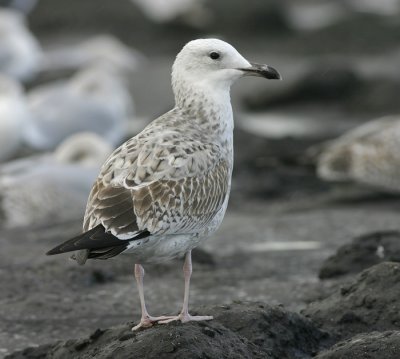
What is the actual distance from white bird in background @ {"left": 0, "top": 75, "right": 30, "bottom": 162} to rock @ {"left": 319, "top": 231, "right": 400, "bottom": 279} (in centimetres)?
749

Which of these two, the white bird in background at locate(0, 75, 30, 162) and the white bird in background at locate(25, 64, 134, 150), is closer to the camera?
the white bird in background at locate(0, 75, 30, 162)

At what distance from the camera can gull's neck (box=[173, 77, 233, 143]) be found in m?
6.27

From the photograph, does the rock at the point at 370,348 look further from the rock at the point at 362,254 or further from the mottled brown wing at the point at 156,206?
the rock at the point at 362,254

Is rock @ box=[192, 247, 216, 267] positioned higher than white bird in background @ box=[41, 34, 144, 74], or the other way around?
white bird in background @ box=[41, 34, 144, 74]

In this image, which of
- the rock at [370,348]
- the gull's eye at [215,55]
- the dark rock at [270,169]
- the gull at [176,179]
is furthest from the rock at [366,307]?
the dark rock at [270,169]

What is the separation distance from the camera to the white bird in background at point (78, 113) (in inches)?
627

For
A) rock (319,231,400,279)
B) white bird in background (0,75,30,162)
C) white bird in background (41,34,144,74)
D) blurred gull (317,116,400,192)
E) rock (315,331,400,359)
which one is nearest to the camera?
rock (315,331,400,359)

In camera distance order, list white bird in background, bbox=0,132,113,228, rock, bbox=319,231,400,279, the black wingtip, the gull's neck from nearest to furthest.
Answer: the black wingtip
the gull's neck
rock, bbox=319,231,400,279
white bird in background, bbox=0,132,113,228

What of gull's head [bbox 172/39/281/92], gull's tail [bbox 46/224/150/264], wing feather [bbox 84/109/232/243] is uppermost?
gull's head [bbox 172/39/281/92]

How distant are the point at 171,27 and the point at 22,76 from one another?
4798mm

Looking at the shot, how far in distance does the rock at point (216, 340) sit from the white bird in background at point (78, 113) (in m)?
9.65

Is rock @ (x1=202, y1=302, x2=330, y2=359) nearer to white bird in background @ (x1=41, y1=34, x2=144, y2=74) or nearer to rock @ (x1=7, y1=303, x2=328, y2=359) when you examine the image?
rock @ (x1=7, y1=303, x2=328, y2=359)

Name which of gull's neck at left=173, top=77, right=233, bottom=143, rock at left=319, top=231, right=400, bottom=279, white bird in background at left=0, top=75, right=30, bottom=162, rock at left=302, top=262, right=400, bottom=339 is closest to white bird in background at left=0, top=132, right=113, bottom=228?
white bird in background at left=0, top=75, right=30, bottom=162

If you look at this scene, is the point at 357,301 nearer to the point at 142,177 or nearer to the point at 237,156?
the point at 142,177
